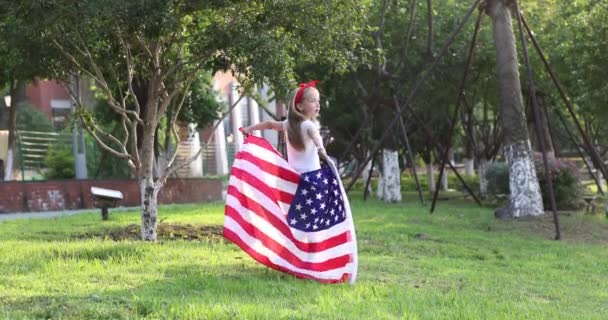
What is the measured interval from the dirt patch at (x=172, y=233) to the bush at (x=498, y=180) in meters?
11.0

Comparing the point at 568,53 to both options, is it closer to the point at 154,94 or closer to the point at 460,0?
the point at 460,0

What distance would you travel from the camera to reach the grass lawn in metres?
5.41

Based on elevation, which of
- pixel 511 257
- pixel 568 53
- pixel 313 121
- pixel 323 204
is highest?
pixel 568 53

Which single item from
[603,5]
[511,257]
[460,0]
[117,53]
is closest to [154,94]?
[117,53]

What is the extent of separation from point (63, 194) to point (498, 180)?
37.8 ft

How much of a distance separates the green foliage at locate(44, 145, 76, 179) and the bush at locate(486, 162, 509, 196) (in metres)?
12.4

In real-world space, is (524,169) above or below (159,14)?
below

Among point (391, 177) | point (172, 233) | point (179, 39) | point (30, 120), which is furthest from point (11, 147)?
point (30, 120)

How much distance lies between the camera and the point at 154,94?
10062 millimetres

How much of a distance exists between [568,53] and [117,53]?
1178cm

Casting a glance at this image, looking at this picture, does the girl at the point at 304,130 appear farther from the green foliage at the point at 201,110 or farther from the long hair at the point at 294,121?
the green foliage at the point at 201,110

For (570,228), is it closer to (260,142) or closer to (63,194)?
(260,142)

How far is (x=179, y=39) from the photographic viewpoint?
9781 millimetres

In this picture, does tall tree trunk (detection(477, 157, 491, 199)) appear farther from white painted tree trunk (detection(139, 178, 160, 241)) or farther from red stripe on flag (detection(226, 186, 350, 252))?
red stripe on flag (detection(226, 186, 350, 252))
